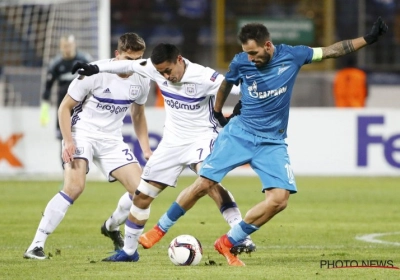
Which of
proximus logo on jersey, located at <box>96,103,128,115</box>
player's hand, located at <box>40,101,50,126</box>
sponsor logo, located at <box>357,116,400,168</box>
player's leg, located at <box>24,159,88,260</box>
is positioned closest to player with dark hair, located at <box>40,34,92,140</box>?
player's hand, located at <box>40,101,50,126</box>

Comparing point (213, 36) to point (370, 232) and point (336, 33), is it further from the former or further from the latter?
point (370, 232)

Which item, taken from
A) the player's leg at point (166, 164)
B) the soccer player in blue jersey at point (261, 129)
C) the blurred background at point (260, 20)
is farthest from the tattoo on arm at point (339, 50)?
the blurred background at point (260, 20)

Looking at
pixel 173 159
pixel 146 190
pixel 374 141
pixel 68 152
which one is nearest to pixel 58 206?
pixel 68 152

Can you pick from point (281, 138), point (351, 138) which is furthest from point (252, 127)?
point (351, 138)

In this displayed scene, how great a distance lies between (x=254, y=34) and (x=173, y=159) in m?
1.47

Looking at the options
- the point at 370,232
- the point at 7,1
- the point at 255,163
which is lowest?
the point at 370,232

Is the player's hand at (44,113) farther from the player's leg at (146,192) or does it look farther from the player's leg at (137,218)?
the player's leg at (137,218)

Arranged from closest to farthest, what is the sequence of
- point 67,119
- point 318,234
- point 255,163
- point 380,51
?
point 255,163
point 67,119
point 318,234
point 380,51

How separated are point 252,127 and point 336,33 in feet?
59.5

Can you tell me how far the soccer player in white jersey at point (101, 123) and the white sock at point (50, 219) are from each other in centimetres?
2

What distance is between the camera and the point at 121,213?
9.08 m

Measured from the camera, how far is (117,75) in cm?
908

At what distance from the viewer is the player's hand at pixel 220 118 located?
855cm

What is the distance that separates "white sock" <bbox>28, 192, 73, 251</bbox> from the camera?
855 cm
